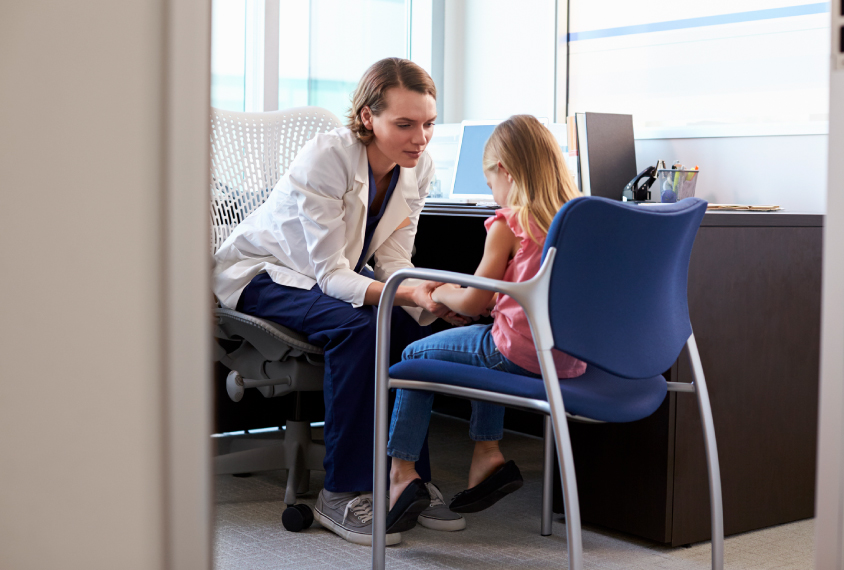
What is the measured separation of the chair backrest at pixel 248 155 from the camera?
7.33 feet

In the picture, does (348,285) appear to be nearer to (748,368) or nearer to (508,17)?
(748,368)

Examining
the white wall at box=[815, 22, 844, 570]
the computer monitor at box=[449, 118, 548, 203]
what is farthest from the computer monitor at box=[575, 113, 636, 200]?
the white wall at box=[815, 22, 844, 570]

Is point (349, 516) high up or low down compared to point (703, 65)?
down

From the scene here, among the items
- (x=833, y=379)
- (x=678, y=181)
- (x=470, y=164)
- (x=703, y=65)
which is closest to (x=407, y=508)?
(x=833, y=379)

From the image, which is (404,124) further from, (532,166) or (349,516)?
(349,516)

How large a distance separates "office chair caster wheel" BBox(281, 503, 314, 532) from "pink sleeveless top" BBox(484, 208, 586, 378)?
0.63 meters

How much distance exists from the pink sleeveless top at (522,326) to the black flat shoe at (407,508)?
40cm

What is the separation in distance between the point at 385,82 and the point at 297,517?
970mm

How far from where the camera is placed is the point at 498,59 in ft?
10.3

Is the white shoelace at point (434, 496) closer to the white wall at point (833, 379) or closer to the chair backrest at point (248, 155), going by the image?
the chair backrest at point (248, 155)

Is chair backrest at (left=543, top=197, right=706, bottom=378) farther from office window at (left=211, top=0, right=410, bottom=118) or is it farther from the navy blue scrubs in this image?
office window at (left=211, top=0, right=410, bottom=118)

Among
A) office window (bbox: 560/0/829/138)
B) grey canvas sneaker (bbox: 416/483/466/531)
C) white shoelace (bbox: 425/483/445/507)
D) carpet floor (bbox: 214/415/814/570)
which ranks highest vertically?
office window (bbox: 560/0/829/138)

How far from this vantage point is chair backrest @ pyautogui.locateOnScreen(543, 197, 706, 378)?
4.14ft

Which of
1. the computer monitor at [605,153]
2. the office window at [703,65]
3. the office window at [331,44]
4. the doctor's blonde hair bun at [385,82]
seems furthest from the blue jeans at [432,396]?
the office window at [331,44]
